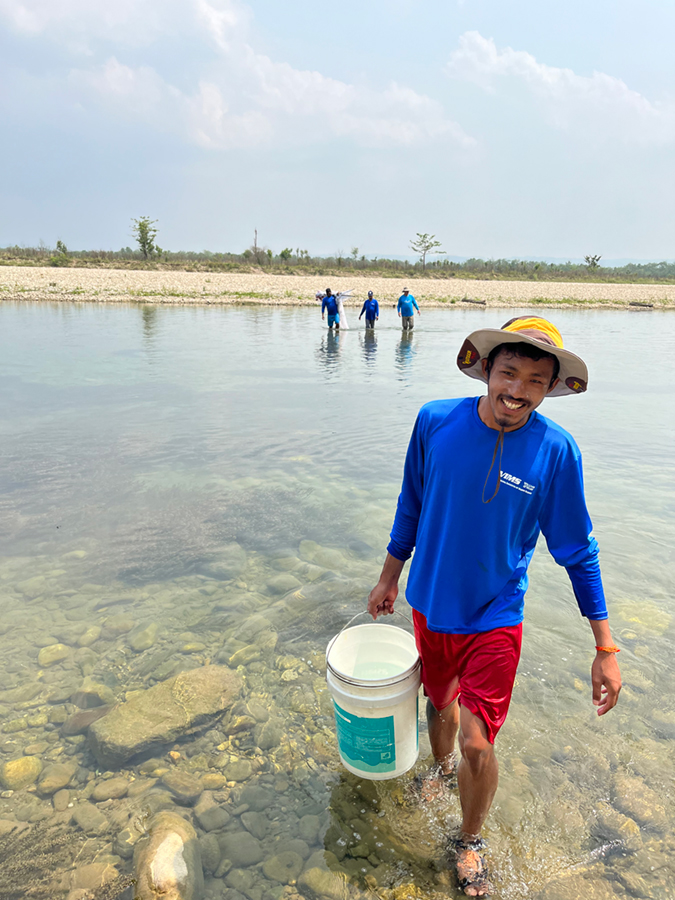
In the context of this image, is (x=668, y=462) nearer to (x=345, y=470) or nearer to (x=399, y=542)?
(x=345, y=470)

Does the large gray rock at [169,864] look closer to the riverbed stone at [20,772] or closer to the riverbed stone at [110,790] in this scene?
the riverbed stone at [110,790]

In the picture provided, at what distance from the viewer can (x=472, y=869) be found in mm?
2258

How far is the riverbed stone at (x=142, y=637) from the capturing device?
370 centimetres

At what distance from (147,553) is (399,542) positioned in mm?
3066

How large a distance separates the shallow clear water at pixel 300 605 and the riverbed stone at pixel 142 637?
4 centimetres

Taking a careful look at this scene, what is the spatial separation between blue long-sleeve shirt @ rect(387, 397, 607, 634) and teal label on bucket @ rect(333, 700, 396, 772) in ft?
1.52

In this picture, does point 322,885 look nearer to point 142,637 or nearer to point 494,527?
point 494,527

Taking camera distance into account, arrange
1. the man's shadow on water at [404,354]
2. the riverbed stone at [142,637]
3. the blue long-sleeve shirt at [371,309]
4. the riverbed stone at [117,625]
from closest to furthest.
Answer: the riverbed stone at [142,637] → the riverbed stone at [117,625] → the man's shadow on water at [404,354] → the blue long-sleeve shirt at [371,309]

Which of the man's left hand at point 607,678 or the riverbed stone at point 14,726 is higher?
the man's left hand at point 607,678

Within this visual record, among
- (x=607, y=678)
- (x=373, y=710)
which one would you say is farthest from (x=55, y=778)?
(x=607, y=678)

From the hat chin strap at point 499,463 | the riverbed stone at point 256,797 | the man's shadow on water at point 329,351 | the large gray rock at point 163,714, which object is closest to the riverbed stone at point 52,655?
the large gray rock at point 163,714

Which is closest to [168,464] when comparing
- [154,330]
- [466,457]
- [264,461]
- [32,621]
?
[264,461]

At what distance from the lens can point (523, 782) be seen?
2.74 m

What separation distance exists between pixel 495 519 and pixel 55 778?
239 centimetres
